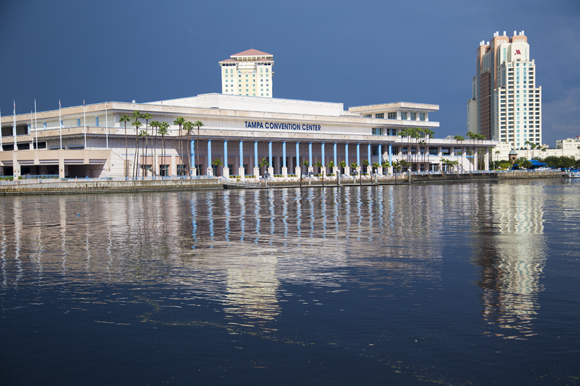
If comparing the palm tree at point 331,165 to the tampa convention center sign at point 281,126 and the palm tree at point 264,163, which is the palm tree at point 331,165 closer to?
the tampa convention center sign at point 281,126

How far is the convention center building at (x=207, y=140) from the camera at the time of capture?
104312 mm

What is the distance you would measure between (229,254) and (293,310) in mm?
9189

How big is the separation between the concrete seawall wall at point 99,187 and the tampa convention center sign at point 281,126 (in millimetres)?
29442

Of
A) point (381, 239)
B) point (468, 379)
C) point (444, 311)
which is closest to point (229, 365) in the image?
point (468, 379)

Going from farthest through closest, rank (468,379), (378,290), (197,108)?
(197,108), (378,290), (468,379)

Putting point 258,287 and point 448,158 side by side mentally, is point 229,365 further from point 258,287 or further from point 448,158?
point 448,158

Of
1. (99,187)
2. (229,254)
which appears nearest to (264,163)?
(99,187)

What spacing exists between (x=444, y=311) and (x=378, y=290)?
256 cm

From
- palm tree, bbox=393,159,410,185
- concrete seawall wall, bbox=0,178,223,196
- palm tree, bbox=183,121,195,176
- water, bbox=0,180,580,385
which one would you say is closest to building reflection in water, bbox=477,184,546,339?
water, bbox=0,180,580,385

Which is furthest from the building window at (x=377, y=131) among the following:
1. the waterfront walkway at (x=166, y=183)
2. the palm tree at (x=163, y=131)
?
the palm tree at (x=163, y=131)

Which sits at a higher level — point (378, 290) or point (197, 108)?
point (197, 108)

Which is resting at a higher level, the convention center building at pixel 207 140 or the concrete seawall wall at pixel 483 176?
the convention center building at pixel 207 140

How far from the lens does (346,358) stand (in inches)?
418

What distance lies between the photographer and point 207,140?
117938 millimetres
